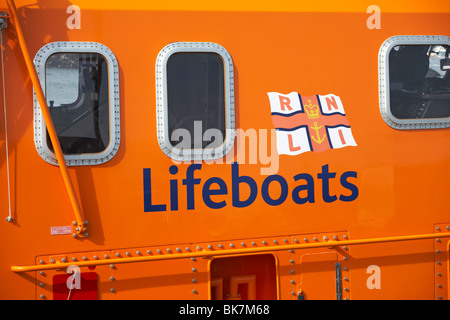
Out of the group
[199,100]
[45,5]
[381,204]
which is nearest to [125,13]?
[45,5]

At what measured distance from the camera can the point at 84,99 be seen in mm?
3352

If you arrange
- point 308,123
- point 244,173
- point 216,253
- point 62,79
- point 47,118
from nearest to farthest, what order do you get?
point 47,118 < point 62,79 < point 216,253 < point 244,173 < point 308,123

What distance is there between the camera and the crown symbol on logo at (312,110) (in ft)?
12.1

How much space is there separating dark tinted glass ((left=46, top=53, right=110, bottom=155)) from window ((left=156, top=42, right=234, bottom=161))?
1.16 feet

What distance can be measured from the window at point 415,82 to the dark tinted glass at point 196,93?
1.19 meters

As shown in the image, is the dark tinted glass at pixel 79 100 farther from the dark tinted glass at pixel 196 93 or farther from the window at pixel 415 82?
the window at pixel 415 82

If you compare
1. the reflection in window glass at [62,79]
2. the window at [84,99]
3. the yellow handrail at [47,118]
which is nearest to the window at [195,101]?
the window at [84,99]

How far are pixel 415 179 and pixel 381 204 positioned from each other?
1.07ft

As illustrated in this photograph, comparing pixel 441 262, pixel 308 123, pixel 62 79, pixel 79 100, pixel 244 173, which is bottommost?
pixel 441 262

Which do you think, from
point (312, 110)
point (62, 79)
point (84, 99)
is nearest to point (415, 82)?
point (312, 110)

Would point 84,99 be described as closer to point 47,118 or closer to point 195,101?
point 47,118

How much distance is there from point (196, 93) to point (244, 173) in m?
0.62

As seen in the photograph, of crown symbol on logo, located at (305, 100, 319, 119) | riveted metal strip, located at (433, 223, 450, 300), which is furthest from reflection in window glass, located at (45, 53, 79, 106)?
riveted metal strip, located at (433, 223, 450, 300)

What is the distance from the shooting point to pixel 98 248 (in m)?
3.33
